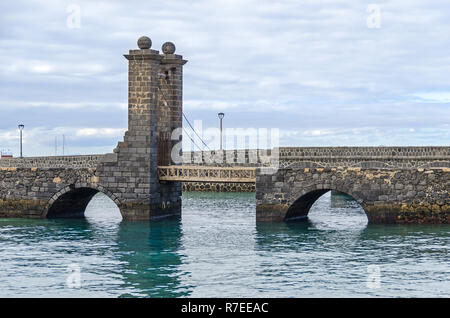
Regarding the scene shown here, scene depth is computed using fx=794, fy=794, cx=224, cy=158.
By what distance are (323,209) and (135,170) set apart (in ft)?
38.0

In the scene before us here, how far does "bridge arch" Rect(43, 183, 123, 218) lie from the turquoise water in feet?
2.43

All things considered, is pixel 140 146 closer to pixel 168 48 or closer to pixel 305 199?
pixel 168 48

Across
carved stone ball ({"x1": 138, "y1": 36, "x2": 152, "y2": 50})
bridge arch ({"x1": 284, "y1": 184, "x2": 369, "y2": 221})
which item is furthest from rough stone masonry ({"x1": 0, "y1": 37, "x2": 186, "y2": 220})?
bridge arch ({"x1": 284, "y1": 184, "x2": 369, "y2": 221})

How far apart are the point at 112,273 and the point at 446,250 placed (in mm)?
9794

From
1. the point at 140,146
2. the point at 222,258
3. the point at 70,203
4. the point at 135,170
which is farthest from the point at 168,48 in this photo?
the point at 222,258

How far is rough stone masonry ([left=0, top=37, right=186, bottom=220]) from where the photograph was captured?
31359mm

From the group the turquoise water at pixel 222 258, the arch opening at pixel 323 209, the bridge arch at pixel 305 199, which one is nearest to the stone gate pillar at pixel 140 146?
the turquoise water at pixel 222 258

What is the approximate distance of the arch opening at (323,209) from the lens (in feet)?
101

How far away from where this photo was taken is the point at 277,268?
2047cm

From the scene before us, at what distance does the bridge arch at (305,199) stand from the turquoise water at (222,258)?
0.63m

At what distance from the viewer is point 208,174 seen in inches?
1216
